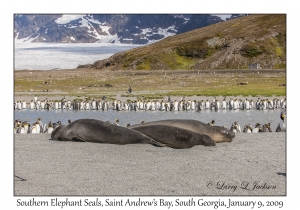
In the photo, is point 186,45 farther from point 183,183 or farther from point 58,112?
point 183,183

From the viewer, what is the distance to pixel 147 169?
848 centimetres

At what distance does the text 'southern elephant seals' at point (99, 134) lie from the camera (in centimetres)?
1078

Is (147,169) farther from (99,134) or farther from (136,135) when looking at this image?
(99,134)

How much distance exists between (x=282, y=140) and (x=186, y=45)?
80.1 m

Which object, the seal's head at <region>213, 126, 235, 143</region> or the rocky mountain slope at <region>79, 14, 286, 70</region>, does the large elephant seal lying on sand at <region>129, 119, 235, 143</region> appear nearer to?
the seal's head at <region>213, 126, 235, 143</region>

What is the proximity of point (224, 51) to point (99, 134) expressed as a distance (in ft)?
253

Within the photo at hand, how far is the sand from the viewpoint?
23.7 feet

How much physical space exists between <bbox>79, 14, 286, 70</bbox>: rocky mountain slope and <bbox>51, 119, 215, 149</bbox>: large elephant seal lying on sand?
6586cm

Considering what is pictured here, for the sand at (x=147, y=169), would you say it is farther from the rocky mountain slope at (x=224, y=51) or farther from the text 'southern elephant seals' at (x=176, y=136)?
the rocky mountain slope at (x=224, y=51)

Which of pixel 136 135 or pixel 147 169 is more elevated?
pixel 136 135

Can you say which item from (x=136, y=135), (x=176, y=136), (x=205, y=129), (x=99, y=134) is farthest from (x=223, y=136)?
(x=99, y=134)

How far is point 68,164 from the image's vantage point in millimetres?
8953

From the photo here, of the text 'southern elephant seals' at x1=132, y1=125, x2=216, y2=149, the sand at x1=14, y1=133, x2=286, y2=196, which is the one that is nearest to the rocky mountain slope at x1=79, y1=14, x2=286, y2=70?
the text 'southern elephant seals' at x1=132, y1=125, x2=216, y2=149
